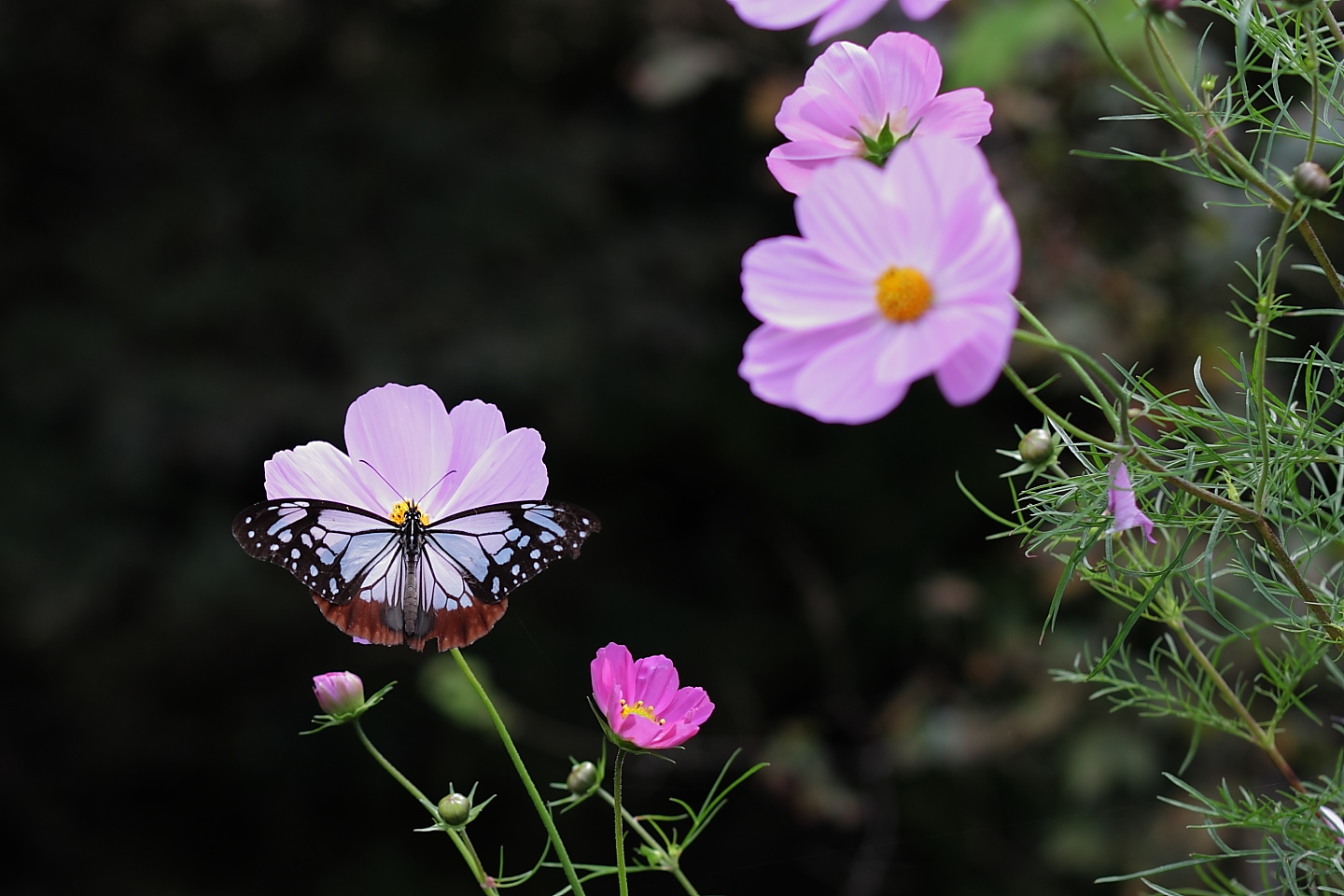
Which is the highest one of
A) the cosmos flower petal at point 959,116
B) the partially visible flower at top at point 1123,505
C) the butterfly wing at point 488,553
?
the cosmos flower petal at point 959,116

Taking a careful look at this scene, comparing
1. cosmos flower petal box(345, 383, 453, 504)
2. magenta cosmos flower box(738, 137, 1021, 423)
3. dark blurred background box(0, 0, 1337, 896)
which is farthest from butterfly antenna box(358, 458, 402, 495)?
dark blurred background box(0, 0, 1337, 896)

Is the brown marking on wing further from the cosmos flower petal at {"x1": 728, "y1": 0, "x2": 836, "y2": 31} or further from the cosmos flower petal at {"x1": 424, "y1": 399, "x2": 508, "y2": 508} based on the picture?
the cosmos flower petal at {"x1": 728, "y1": 0, "x2": 836, "y2": 31}

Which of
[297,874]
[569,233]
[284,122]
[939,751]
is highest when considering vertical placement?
[284,122]

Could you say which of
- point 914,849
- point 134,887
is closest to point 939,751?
point 914,849

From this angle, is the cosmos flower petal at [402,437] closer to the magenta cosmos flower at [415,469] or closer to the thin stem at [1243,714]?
the magenta cosmos flower at [415,469]

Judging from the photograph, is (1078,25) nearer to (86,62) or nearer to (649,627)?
(649,627)

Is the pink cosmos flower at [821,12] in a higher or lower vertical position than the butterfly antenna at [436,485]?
higher

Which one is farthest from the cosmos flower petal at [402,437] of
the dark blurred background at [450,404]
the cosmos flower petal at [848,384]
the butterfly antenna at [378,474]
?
the dark blurred background at [450,404]
